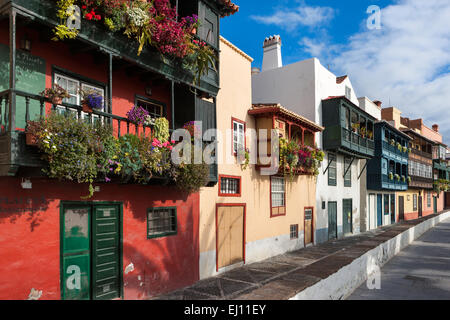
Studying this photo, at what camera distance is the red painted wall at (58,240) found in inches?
257

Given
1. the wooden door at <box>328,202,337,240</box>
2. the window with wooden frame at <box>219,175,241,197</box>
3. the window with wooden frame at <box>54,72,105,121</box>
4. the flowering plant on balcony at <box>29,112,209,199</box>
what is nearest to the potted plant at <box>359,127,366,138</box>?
the wooden door at <box>328,202,337,240</box>

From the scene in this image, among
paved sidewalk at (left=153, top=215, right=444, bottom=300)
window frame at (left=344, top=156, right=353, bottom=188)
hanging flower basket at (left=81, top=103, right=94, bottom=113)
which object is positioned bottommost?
paved sidewalk at (left=153, top=215, right=444, bottom=300)

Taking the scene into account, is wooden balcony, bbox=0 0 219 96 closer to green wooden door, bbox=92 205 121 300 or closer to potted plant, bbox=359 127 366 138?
green wooden door, bbox=92 205 121 300

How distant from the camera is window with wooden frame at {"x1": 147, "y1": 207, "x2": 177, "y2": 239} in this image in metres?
10.1

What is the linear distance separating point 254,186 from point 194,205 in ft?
14.3

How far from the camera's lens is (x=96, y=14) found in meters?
7.65

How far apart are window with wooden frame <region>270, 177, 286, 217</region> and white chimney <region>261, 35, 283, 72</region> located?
9.13 m

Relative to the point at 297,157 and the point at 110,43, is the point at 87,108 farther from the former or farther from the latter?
the point at 297,157

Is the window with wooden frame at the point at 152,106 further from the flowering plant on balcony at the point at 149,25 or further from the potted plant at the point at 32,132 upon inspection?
the potted plant at the point at 32,132

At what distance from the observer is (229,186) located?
1404 cm
